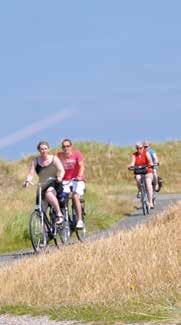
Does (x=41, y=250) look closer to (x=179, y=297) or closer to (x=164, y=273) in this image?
(x=164, y=273)

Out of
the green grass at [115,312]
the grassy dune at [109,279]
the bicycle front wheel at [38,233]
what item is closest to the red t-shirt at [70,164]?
the bicycle front wheel at [38,233]

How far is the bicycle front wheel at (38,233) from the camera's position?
18.6m

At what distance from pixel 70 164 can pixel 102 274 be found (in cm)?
710

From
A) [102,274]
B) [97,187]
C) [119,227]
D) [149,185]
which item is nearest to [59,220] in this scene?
[119,227]

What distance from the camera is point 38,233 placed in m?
18.8

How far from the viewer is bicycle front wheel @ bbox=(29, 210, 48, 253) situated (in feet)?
61.2

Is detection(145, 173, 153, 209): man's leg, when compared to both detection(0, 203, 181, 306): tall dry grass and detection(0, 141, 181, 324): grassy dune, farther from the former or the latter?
detection(0, 203, 181, 306): tall dry grass

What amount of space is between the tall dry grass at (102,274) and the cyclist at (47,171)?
3311 millimetres

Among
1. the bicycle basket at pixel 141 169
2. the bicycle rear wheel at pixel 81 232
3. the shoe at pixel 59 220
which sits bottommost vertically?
the bicycle rear wheel at pixel 81 232

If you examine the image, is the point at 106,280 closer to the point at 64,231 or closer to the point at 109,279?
the point at 109,279

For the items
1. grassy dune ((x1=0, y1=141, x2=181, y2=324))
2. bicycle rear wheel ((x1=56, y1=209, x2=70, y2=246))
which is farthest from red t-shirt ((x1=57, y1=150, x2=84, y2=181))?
grassy dune ((x1=0, y1=141, x2=181, y2=324))

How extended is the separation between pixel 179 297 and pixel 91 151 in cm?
4840

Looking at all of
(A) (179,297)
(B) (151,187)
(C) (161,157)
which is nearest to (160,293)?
(A) (179,297)

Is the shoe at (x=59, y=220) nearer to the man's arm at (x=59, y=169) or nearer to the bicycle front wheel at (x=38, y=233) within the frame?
the bicycle front wheel at (x=38, y=233)
